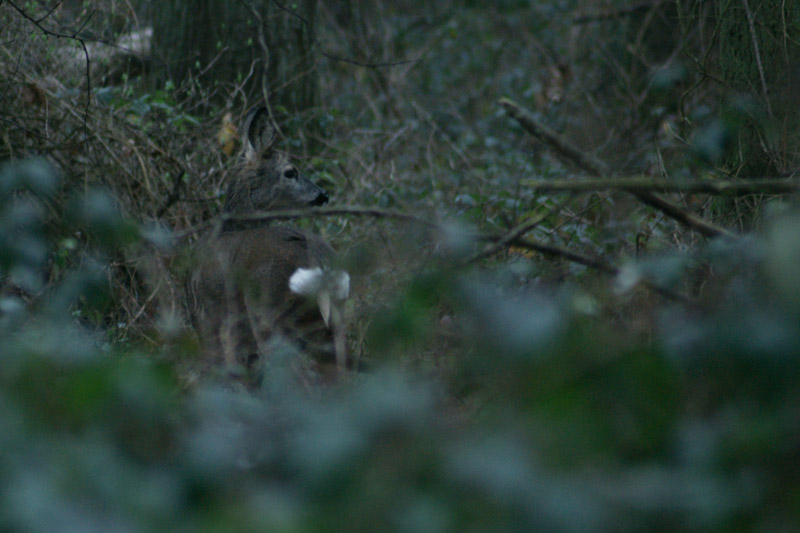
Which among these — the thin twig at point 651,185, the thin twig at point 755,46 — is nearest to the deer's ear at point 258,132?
the thin twig at point 755,46

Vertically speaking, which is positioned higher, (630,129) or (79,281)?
(79,281)

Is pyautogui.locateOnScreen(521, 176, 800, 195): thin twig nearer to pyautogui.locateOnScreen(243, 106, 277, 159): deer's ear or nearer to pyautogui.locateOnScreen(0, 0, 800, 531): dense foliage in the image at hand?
pyautogui.locateOnScreen(0, 0, 800, 531): dense foliage

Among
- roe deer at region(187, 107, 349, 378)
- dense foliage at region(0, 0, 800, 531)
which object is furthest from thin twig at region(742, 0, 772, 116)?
roe deer at region(187, 107, 349, 378)

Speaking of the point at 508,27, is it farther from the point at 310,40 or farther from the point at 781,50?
the point at 781,50

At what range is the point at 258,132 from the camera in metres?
5.96

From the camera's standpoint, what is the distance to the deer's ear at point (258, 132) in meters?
5.92

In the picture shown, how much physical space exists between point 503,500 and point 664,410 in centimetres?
42

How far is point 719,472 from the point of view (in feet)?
5.51

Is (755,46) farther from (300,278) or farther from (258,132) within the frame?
(258,132)

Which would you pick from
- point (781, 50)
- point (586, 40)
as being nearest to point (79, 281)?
point (781, 50)

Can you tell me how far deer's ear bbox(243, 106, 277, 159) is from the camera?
5.92m

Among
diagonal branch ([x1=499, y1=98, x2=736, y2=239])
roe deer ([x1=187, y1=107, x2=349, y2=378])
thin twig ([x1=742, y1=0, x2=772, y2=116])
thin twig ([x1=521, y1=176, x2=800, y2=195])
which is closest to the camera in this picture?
thin twig ([x1=521, y1=176, x2=800, y2=195])

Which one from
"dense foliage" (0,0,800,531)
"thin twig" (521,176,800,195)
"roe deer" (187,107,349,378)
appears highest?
"thin twig" (521,176,800,195)

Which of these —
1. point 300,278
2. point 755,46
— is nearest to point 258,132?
point 300,278
